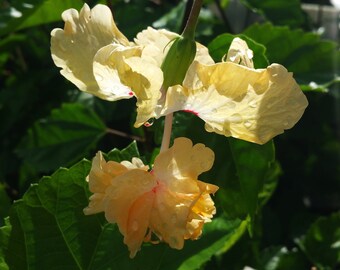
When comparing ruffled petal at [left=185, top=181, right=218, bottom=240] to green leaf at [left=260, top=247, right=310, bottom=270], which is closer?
ruffled petal at [left=185, top=181, right=218, bottom=240]

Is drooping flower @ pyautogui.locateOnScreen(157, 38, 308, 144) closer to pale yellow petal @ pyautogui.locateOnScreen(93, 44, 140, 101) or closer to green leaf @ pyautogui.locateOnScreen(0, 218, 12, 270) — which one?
pale yellow petal @ pyautogui.locateOnScreen(93, 44, 140, 101)

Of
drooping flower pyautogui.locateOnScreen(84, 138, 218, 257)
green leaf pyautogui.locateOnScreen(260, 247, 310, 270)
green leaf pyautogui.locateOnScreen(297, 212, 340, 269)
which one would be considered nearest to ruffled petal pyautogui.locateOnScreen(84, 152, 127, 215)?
drooping flower pyautogui.locateOnScreen(84, 138, 218, 257)

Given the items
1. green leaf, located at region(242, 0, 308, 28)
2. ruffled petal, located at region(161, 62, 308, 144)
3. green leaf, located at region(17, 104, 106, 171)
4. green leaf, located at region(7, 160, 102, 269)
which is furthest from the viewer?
green leaf, located at region(242, 0, 308, 28)

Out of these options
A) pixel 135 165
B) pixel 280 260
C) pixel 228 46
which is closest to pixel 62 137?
pixel 280 260

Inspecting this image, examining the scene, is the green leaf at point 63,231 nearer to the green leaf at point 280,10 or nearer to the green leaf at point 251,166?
the green leaf at point 251,166

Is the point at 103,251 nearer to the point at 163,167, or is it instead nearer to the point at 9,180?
the point at 163,167

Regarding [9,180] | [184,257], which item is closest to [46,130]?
[9,180]
